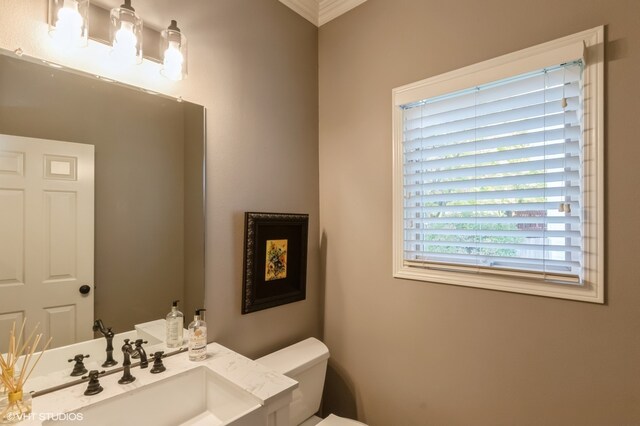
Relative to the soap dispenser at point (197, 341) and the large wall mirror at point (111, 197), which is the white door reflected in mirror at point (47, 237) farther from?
the soap dispenser at point (197, 341)

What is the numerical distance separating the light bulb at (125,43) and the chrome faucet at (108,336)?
0.95 m

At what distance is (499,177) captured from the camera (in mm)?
1260

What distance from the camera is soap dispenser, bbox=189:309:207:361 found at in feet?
3.92

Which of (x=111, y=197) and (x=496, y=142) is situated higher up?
(x=496, y=142)

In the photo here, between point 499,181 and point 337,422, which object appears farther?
point 337,422

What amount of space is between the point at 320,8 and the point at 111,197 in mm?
1629

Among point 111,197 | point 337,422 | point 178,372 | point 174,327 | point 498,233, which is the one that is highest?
point 111,197

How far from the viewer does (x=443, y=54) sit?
1.41 metres

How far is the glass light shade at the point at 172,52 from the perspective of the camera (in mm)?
1185

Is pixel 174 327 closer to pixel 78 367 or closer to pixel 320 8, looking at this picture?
pixel 78 367

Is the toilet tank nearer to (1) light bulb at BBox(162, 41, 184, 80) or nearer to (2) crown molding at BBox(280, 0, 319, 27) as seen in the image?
(1) light bulb at BBox(162, 41, 184, 80)

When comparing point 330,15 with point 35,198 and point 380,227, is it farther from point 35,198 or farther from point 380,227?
point 35,198

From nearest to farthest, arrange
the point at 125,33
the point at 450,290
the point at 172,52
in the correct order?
the point at 125,33 → the point at 172,52 → the point at 450,290

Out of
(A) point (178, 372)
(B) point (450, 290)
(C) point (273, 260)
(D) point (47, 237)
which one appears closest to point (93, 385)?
(A) point (178, 372)
